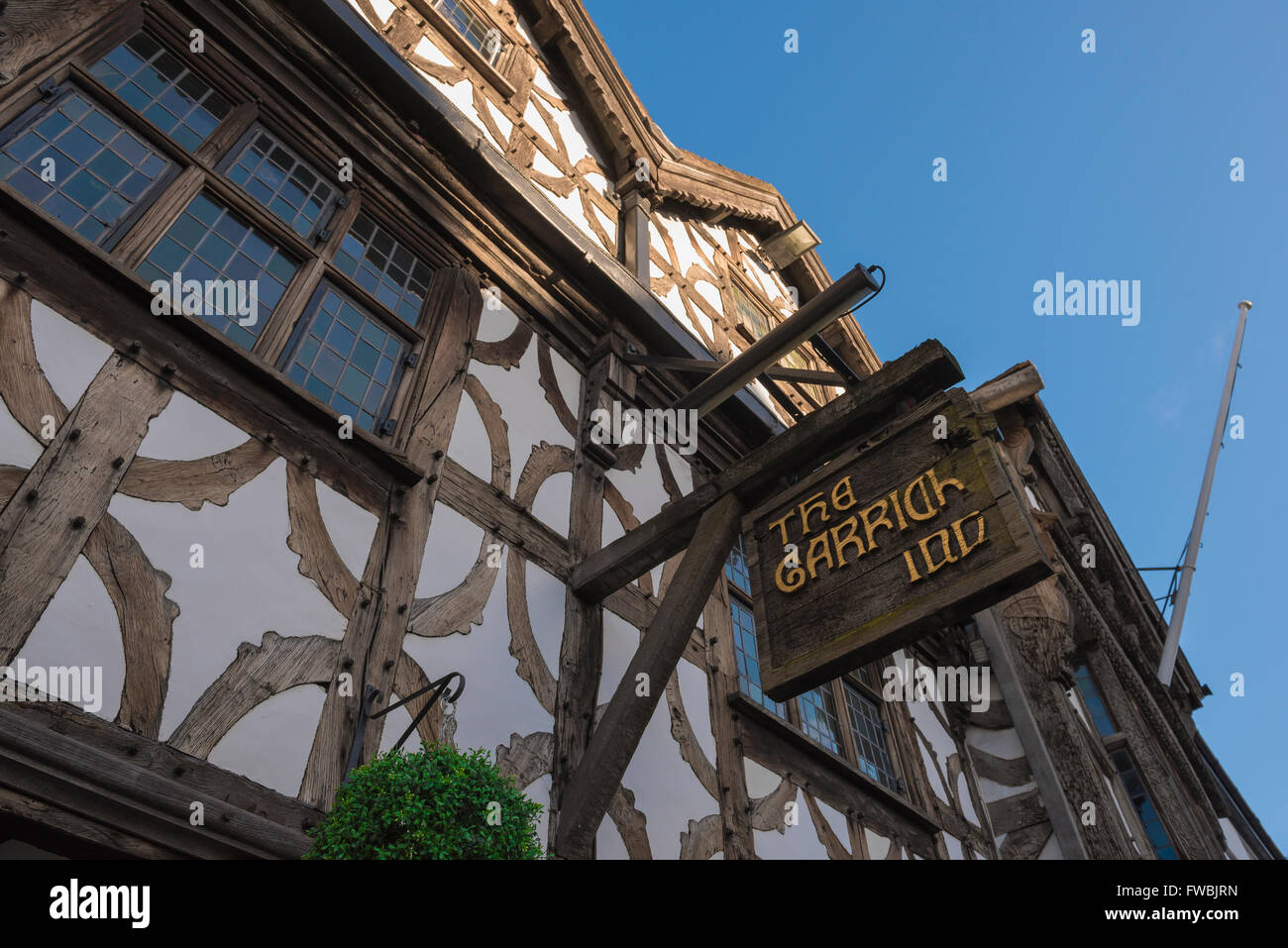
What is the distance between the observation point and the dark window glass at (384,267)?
5480 mm

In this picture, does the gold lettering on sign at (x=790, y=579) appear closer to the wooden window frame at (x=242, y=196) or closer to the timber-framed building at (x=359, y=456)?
the timber-framed building at (x=359, y=456)

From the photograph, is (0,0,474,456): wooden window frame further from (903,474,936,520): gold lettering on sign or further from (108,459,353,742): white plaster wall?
(903,474,936,520): gold lettering on sign

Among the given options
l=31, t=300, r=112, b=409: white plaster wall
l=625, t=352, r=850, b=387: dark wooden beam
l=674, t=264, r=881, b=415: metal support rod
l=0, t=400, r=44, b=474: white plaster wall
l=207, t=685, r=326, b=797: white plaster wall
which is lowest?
l=207, t=685, r=326, b=797: white plaster wall

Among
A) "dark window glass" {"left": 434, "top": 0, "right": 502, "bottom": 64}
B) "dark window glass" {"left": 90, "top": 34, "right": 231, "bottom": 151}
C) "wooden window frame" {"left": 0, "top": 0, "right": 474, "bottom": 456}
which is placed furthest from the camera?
"dark window glass" {"left": 434, "top": 0, "right": 502, "bottom": 64}

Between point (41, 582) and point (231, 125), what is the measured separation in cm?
305

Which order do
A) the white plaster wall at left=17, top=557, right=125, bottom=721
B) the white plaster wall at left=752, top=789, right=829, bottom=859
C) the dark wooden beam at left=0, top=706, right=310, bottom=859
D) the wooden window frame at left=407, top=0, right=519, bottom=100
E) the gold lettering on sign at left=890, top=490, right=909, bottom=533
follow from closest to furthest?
the dark wooden beam at left=0, top=706, right=310, bottom=859 → the white plaster wall at left=17, top=557, right=125, bottom=721 → the gold lettering on sign at left=890, top=490, right=909, bottom=533 → the white plaster wall at left=752, top=789, right=829, bottom=859 → the wooden window frame at left=407, top=0, right=519, bottom=100

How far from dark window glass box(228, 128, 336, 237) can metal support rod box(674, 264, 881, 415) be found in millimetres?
2541

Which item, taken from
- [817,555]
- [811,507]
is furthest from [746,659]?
[817,555]

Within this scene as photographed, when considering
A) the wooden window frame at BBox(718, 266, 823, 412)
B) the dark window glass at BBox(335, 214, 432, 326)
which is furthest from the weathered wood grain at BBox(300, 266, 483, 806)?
the wooden window frame at BBox(718, 266, 823, 412)

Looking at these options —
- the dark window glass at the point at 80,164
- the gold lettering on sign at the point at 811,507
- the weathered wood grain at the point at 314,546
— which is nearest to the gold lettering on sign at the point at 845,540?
the gold lettering on sign at the point at 811,507

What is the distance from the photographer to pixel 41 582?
126 inches

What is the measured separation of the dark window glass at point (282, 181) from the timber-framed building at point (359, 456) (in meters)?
0.02

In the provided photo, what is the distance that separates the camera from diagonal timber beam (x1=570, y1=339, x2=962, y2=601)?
454cm
